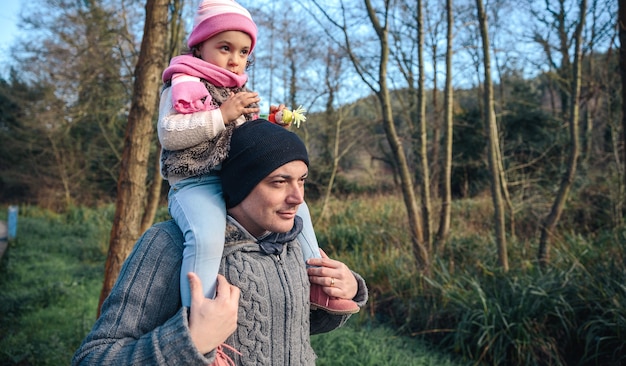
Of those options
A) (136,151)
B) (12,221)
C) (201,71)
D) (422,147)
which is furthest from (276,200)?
(12,221)

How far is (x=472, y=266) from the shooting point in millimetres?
6043

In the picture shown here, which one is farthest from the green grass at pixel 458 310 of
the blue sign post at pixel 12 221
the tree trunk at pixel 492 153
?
the blue sign post at pixel 12 221

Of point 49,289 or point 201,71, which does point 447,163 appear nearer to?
point 201,71

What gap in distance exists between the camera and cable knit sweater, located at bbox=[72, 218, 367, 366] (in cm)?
117

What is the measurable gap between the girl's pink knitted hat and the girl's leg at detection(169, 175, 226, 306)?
503 mm

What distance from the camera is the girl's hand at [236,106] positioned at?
55.8 inches

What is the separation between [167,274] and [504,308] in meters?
4.24

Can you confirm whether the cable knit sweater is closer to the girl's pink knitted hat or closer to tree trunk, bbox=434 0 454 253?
the girl's pink knitted hat

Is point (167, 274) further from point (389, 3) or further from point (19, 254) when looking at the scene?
point (19, 254)

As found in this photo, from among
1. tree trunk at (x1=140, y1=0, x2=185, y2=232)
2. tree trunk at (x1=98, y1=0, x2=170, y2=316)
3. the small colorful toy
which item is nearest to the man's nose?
the small colorful toy

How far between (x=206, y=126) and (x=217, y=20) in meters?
0.42

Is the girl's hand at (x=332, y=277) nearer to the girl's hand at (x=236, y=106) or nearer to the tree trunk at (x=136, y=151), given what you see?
the girl's hand at (x=236, y=106)

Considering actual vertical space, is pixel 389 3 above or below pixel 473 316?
above

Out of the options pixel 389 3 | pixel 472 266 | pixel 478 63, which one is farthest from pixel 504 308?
pixel 478 63
